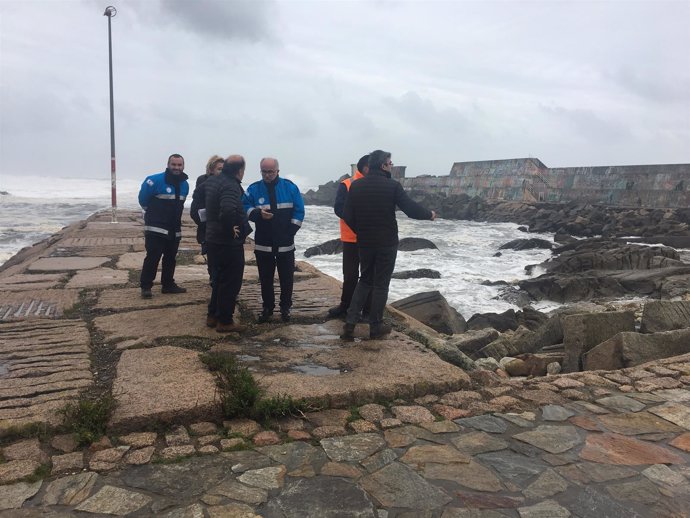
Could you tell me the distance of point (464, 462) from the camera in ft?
8.79

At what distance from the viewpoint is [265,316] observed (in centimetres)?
496

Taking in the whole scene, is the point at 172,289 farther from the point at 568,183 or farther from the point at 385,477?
the point at 568,183

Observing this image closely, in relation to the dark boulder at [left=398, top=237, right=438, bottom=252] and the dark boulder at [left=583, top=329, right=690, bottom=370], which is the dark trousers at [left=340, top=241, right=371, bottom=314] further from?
the dark boulder at [left=398, top=237, right=438, bottom=252]

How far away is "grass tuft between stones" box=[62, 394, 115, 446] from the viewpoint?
104 inches

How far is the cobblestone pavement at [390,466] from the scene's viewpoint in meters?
2.26

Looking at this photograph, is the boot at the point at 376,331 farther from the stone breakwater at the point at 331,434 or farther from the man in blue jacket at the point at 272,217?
the man in blue jacket at the point at 272,217

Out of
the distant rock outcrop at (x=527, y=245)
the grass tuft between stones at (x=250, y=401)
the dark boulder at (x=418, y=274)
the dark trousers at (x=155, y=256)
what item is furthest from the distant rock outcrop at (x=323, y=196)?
the grass tuft between stones at (x=250, y=401)

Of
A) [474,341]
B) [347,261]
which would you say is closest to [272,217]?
[347,261]

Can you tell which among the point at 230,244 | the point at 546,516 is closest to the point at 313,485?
the point at 546,516

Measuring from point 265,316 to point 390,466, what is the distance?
2.58 m

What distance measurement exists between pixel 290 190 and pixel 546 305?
8005 millimetres

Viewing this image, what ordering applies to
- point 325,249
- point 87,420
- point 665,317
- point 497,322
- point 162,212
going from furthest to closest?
point 325,249
point 497,322
point 665,317
point 162,212
point 87,420

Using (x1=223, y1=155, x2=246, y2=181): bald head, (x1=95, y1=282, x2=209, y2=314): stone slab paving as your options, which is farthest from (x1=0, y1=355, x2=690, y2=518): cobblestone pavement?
(x1=95, y1=282, x2=209, y2=314): stone slab paving

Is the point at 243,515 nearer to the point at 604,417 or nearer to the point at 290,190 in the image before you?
the point at 604,417
